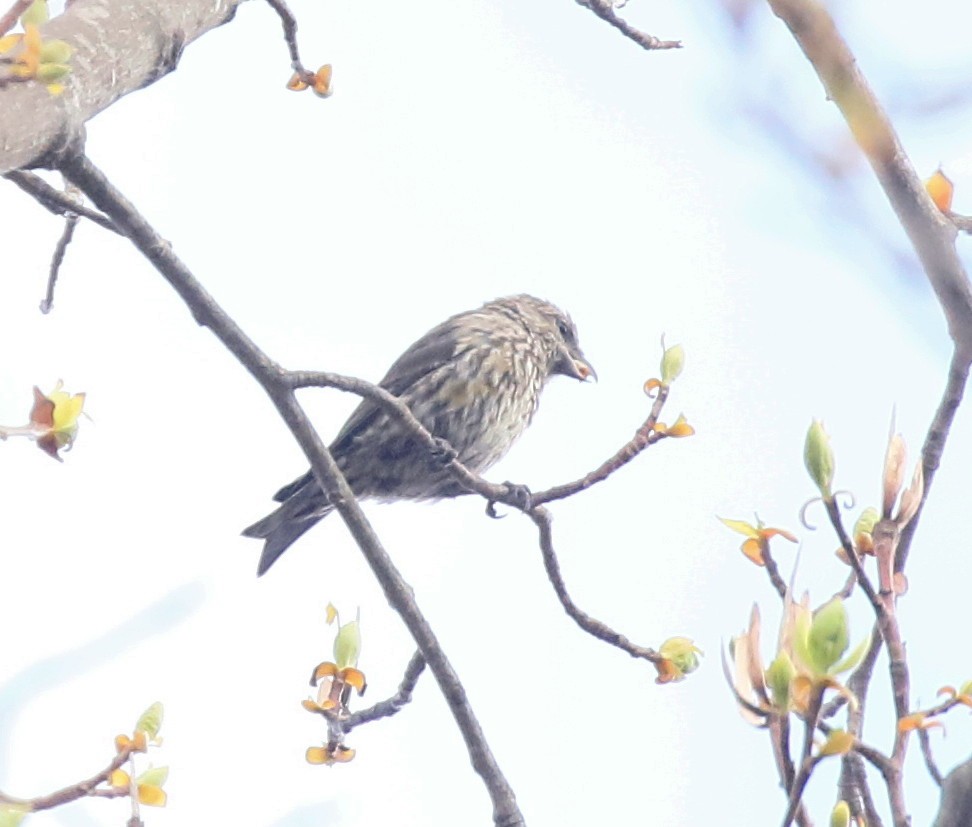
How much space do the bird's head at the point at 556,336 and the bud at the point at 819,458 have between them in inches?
211

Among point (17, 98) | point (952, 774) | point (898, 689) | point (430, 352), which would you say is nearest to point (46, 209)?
point (17, 98)

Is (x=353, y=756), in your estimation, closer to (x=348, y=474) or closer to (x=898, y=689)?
(x=898, y=689)

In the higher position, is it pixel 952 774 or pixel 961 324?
pixel 961 324

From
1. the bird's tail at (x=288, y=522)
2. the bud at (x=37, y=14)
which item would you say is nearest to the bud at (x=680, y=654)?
the bud at (x=37, y=14)

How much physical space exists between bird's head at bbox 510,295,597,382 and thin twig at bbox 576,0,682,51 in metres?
3.28

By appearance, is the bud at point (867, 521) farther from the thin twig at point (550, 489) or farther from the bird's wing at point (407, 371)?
the bird's wing at point (407, 371)

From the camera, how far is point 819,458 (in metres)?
1.88

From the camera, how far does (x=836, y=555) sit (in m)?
2.33

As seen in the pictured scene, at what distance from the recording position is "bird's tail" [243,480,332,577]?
19.8 feet

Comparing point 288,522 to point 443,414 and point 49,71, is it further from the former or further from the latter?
point 49,71

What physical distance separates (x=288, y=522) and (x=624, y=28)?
9.27ft

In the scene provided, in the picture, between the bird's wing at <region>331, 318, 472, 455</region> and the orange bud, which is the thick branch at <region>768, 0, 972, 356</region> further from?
the bird's wing at <region>331, 318, 472, 455</region>

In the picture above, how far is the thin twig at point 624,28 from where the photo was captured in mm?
3854

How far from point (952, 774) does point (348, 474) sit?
504cm
